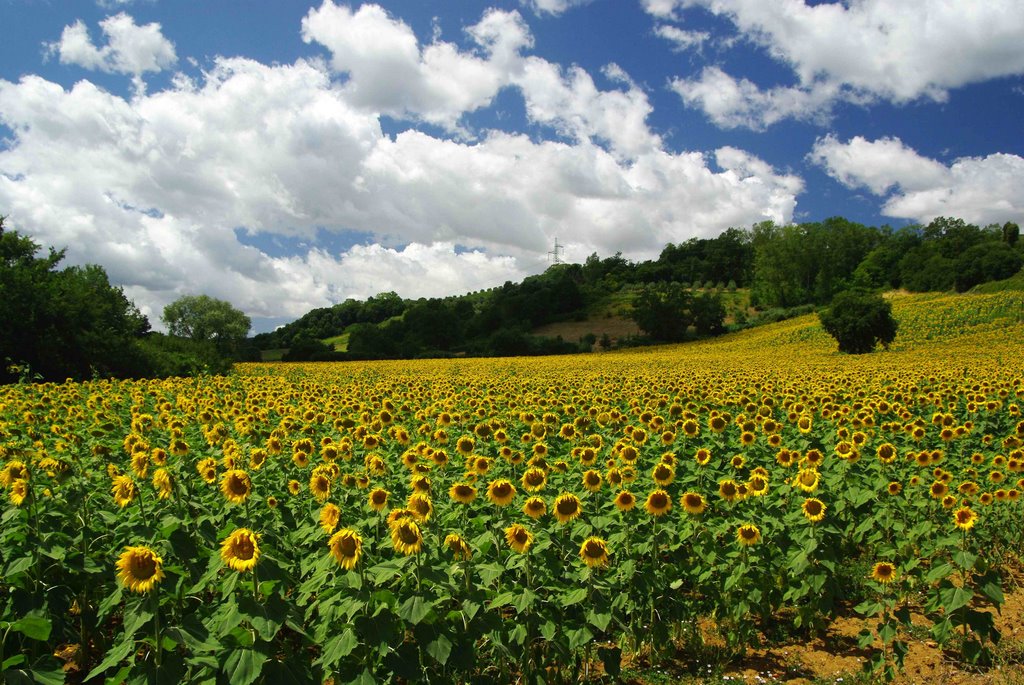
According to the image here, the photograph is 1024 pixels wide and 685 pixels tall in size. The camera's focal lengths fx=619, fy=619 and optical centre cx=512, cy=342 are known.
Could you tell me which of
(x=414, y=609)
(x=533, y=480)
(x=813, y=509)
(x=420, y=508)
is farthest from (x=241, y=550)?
(x=813, y=509)

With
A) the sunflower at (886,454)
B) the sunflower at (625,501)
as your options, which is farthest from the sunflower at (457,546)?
the sunflower at (886,454)

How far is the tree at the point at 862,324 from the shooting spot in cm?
4091

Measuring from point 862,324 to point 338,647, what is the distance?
44.6 meters

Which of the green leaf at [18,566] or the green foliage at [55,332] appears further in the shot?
the green foliage at [55,332]

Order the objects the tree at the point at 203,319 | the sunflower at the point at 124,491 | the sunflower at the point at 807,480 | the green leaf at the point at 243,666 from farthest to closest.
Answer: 1. the tree at the point at 203,319
2. the sunflower at the point at 807,480
3. the sunflower at the point at 124,491
4. the green leaf at the point at 243,666

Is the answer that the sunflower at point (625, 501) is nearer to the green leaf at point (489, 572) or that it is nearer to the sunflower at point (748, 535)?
the sunflower at point (748, 535)

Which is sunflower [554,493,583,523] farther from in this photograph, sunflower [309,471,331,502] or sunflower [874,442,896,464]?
sunflower [874,442,896,464]

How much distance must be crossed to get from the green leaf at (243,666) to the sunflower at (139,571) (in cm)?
50

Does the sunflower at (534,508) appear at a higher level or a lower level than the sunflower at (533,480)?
lower

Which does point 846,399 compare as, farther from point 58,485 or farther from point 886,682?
point 58,485

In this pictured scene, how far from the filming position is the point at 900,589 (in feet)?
19.9

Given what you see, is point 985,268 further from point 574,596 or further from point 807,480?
point 574,596

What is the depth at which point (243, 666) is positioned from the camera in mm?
2809

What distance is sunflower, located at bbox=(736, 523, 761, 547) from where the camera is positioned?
16.5ft
